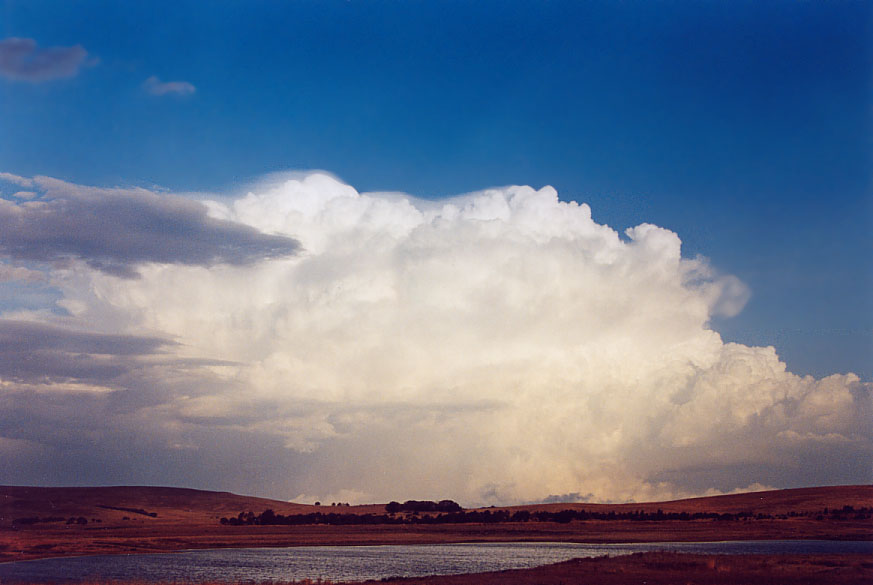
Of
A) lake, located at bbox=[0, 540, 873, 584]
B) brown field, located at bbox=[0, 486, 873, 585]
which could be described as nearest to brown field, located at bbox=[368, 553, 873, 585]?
lake, located at bbox=[0, 540, 873, 584]

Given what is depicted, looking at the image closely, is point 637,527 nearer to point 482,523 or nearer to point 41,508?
point 482,523

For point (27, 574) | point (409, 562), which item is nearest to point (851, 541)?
point (409, 562)

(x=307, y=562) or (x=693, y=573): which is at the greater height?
(x=693, y=573)

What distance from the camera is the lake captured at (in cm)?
Result: 6712

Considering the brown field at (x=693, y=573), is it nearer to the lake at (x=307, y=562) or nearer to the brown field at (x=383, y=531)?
the lake at (x=307, y=562)

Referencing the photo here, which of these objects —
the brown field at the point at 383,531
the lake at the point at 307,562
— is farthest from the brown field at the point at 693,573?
the brown field at the point at 383,531

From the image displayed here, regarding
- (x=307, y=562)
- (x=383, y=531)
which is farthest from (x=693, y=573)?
(x=383, y=531)

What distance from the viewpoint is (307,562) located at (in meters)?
84.8

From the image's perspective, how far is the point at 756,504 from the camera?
194 metres

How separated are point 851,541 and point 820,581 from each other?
7052 centimetres

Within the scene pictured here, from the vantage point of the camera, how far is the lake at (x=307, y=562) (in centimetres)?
6712

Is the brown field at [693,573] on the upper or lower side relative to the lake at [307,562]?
upper

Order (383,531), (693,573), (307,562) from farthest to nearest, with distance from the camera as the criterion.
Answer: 1. (383,531)
2. (307,562)
3. (693,573)

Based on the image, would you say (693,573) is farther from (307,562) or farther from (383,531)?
(383,531)
